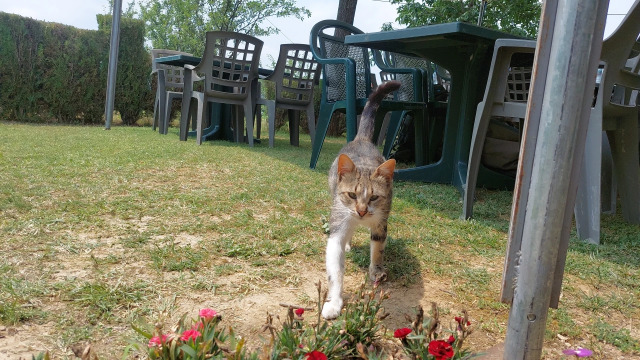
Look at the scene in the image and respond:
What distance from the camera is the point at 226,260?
2344mm

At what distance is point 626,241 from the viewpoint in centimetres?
307

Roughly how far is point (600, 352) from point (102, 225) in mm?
2545

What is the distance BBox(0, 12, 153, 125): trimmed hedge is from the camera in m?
10.7

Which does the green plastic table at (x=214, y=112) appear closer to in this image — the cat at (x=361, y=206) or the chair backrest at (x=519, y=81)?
the chair backrest at (x=519, y=81)

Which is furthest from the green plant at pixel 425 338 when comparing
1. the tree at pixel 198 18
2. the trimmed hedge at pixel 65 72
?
the tree at pixel 198 18

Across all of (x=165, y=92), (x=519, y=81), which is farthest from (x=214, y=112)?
(x=519, y=81)

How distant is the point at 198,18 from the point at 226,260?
1834 cm

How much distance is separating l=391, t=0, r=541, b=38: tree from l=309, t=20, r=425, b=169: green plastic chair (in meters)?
6.54

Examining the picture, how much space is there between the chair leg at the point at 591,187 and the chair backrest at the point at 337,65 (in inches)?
103

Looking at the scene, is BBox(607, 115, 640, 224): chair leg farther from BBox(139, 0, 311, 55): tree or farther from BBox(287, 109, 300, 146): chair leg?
BBox(139, 0, 311, 55): tree

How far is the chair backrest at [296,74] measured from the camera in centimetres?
779

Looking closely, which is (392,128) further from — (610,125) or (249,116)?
(610,125)

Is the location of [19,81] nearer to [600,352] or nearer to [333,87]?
[333,87]

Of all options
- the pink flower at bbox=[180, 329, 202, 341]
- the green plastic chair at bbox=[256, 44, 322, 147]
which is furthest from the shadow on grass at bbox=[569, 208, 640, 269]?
the green plastic chair at bbox=[256, 44, 322, 147]
